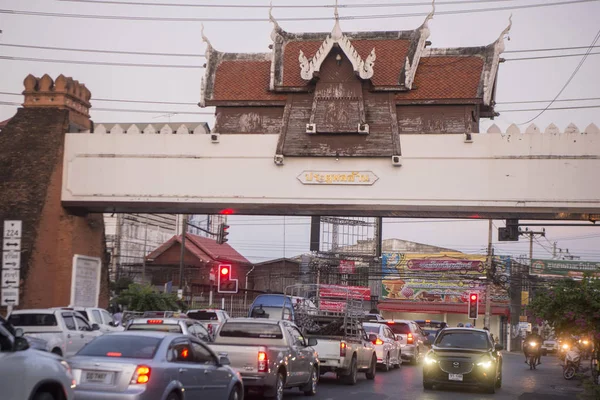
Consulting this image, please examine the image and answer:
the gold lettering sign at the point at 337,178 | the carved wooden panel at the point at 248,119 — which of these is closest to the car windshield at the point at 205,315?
the carved wooden panel at the point at 248,119

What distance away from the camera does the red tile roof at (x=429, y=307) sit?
219ft

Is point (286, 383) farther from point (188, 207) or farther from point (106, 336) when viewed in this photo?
point (188, 207)

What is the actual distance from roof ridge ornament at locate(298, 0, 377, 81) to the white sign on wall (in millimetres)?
10341

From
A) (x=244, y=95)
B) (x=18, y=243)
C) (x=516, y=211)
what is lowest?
(x=18, y=243)

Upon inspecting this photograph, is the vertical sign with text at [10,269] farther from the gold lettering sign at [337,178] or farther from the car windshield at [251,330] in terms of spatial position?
the gold lettering sign at [337,178]

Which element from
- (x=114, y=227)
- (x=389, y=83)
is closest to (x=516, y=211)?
(x=389, y=83)

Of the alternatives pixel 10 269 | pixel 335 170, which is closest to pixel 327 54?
pixel 335 170

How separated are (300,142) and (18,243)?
411 inches

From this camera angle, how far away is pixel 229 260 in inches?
2694

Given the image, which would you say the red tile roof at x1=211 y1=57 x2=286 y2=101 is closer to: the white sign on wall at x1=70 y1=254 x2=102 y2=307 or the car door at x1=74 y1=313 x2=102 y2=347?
the white sign on wall at x1=70 y1=254 x2=102 y2=307

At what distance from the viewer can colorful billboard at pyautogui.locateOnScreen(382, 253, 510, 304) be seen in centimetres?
6794

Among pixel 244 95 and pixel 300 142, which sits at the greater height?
pixel 244 95

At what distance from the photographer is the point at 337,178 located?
28.7 m

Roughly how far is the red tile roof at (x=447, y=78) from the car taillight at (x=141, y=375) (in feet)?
64.4
